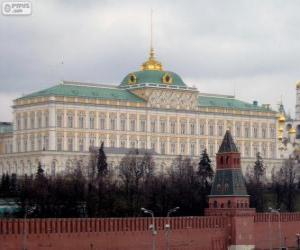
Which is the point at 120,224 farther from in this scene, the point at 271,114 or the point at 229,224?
the point at 271,114

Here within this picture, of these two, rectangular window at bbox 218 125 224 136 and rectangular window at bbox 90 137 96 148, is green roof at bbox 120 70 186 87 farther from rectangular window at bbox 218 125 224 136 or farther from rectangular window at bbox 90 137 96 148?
rectangular window at bbox 90 137 96 148

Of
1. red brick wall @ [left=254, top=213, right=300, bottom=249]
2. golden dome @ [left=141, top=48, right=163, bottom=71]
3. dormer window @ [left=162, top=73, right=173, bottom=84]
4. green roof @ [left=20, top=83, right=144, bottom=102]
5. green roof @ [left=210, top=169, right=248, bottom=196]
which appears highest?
golden dome @ [left=141, top=48, right=163, bottom=71]

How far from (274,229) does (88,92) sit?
143 feet

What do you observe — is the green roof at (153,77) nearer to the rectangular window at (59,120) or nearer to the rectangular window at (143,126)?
the rectangular window at (143,126)

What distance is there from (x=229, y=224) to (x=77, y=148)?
1748 inches

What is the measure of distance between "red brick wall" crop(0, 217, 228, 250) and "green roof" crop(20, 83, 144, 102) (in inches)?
1792

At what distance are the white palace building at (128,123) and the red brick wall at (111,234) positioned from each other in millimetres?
37004

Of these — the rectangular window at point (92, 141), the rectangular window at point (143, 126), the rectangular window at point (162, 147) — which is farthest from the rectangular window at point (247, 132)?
the rectangular window at point (92, 141)

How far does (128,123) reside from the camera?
126 meters

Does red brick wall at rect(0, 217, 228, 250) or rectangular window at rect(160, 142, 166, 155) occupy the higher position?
rectangular window at rect(160, 142, 166, 155)

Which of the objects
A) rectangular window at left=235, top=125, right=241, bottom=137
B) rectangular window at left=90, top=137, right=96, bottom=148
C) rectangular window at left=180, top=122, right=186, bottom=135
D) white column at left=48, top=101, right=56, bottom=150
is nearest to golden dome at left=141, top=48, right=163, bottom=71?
rectangular window at left=180, top=122, right=186, bottom=135

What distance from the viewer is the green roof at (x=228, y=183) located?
Result: 77.2 meters

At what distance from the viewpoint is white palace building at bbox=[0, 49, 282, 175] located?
120m

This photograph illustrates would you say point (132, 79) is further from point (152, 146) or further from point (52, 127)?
point (52, 127)
